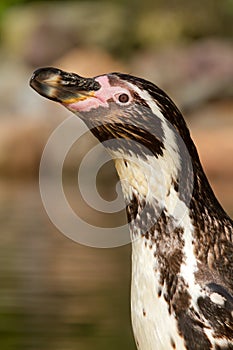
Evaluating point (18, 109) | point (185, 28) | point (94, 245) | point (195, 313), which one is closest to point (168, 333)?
point (195, 313)

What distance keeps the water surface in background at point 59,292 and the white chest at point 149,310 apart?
2.40 metres

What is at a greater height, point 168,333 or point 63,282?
point 63,282

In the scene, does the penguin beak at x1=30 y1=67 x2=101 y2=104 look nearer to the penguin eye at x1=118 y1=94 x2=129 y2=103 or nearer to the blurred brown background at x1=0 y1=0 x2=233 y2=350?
the penguin eye at x1=118 y1=94 x2=129 y2=103

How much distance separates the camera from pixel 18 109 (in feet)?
67.6

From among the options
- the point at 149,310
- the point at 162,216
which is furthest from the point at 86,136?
the point at 149,310

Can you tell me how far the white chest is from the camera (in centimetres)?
403

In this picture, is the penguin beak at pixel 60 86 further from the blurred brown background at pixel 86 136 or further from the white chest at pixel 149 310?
the blurred brown background at pixel 86 136

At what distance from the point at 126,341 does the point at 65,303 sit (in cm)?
125

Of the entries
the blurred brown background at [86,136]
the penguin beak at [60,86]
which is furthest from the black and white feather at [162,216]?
the blurred brown background at [86,136]

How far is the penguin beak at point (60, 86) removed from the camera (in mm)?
3963

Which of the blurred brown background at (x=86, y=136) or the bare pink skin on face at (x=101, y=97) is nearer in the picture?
the bare pink skin on face at (x=101, y=97)

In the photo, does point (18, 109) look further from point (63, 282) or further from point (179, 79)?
point (63, 282)

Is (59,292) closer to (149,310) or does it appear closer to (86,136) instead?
(149,310)

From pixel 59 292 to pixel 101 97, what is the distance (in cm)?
432
